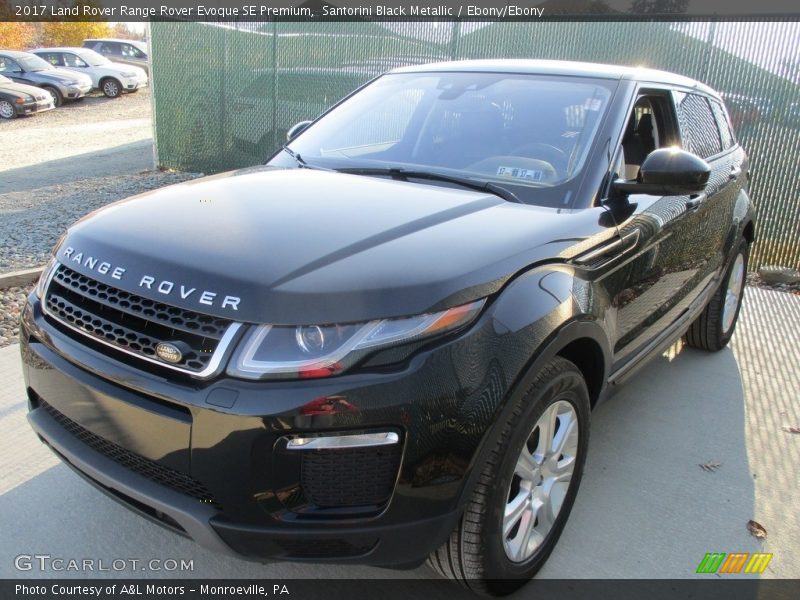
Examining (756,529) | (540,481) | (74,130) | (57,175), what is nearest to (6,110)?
(74,130)

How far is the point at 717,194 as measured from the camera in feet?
13.0

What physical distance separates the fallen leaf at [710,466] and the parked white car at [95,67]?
80.4ft

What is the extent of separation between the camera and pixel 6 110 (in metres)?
18.2

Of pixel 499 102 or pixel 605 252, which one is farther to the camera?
pixel 499 102

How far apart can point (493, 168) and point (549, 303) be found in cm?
97

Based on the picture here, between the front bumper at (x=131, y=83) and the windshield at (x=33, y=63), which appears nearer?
the windshield at (x=33, y=63)

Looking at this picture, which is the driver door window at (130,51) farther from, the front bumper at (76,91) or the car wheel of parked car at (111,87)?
the front bumper at (76,91)

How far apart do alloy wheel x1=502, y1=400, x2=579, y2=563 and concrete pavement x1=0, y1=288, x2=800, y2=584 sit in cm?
25

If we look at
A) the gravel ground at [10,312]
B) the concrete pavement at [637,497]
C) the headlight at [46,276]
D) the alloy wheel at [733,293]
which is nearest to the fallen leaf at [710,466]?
the concrete pavement at [637,497]

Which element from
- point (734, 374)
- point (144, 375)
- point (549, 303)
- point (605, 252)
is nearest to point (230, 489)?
point (144, 375)

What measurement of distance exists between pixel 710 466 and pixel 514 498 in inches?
62.7

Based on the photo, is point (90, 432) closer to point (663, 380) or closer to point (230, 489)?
point (230, 489)

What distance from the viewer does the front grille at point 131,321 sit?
1869mm

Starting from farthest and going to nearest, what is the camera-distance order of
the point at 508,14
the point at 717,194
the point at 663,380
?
the point at 508,14 → the point at 663,380 → the point at 717,194
